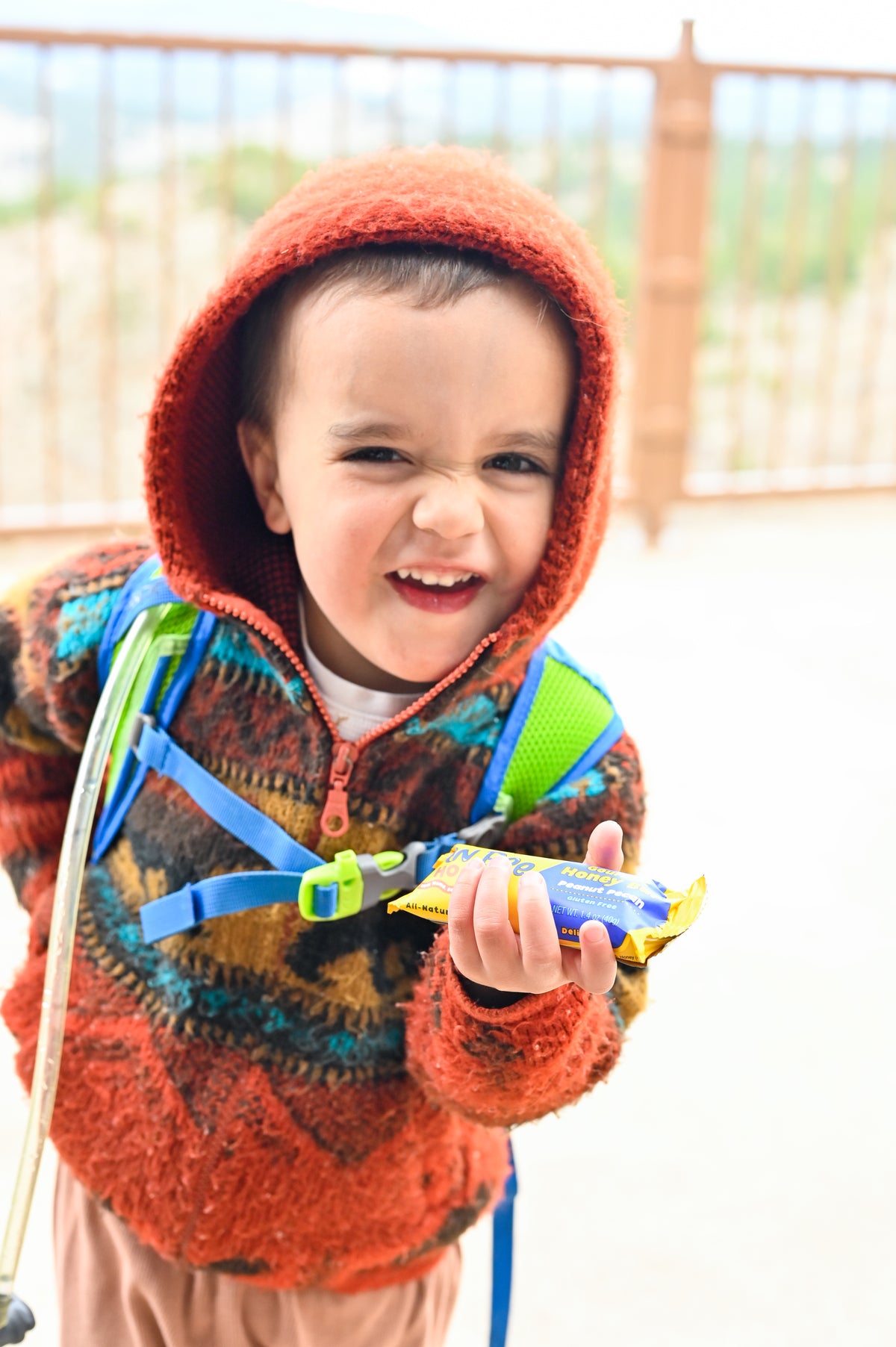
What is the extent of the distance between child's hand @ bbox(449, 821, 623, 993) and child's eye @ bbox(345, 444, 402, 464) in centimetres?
26

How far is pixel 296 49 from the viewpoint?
11.8 ft

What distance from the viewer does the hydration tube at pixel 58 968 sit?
0.78 metres

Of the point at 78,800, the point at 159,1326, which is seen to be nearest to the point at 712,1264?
the point at 159,1326

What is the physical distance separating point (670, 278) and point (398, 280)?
3.37m

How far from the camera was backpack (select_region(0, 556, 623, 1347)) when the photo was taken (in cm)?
84

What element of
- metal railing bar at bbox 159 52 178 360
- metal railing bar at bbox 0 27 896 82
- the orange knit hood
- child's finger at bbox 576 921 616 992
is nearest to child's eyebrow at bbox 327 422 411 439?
the orange knit hood

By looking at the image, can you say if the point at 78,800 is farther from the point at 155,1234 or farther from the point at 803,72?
the point at 803,72

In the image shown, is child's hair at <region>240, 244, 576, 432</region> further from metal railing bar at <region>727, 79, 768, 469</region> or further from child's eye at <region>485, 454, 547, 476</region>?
metal railing bar at <region>727, 79, 768, 469</region>

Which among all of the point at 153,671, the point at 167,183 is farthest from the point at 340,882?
the point at 167,183

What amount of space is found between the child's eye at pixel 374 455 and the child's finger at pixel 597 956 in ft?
1.05

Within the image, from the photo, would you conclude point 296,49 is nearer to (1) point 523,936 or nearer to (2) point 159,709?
(2) point 159,709

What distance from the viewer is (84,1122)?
0.94 metres

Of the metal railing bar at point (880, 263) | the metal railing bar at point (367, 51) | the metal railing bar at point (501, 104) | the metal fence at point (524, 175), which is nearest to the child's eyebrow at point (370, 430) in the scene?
the metal fence at point (524, 175)

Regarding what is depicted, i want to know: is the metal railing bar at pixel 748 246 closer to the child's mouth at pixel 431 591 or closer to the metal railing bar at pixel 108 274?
the metal railing bar at pixel 108 274
